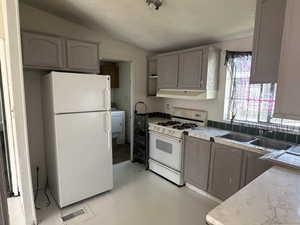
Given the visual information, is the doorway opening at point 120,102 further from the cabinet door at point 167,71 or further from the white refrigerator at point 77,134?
the white refrigerator at point 77,134

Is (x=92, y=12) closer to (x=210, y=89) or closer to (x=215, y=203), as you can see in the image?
(x=210, y=89)

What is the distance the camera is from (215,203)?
2512 millimetres

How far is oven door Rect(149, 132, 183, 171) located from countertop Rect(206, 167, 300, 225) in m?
1.66

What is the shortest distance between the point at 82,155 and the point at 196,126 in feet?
6.06

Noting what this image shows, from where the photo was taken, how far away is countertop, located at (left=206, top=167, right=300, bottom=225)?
2.78 ft

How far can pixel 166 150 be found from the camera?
10.0 feet

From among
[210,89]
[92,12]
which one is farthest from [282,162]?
[92,12]

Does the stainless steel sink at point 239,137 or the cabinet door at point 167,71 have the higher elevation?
the cabinet door at point 167,71

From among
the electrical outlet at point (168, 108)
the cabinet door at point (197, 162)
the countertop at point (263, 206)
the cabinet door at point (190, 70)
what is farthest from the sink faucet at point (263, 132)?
the electrical outlet at point (168, 108)

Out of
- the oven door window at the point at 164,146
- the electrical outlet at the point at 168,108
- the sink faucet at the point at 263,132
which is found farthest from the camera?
the electrical outlet at the point at 168,108

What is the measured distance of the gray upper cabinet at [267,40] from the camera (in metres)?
1.22

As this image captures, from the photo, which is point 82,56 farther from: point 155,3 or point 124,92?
point 124,92

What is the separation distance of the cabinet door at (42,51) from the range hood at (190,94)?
1774mm

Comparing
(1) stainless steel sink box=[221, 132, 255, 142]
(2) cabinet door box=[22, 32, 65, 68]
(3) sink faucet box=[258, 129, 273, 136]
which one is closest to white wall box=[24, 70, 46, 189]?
(2) cabinet door box=[22, 32, 65, 68]
